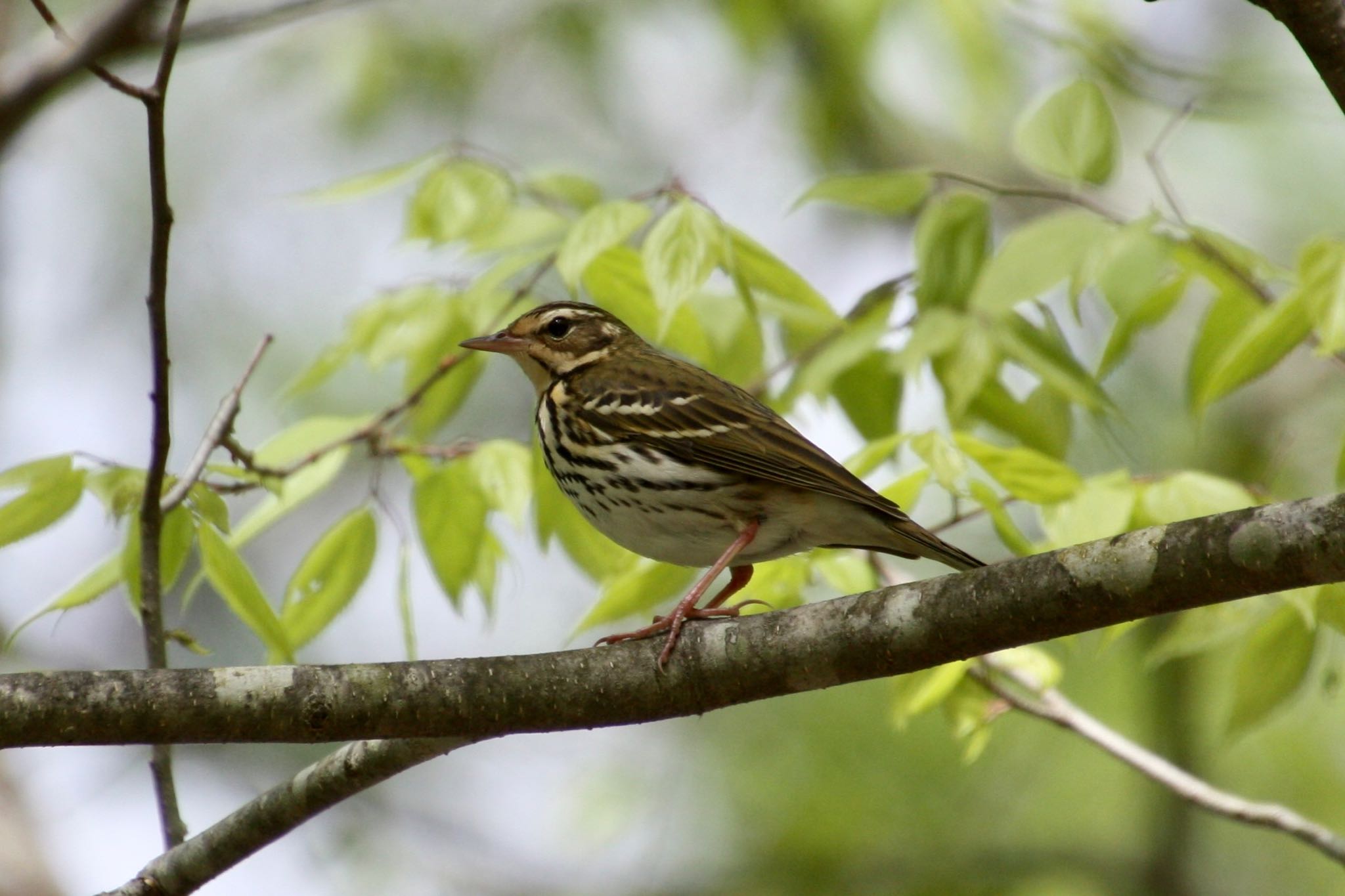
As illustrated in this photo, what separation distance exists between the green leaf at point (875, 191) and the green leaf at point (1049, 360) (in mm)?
627

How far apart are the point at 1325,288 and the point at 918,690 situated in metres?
1.95

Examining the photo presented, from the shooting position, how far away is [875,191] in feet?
17.3

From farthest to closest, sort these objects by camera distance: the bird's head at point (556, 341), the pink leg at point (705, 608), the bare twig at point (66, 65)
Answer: the bird's head at point (556, 341) < the pink leg at point (705, 608) < the bare twig at point (66, 65)

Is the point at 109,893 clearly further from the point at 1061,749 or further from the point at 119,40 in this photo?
the point at 1061,749

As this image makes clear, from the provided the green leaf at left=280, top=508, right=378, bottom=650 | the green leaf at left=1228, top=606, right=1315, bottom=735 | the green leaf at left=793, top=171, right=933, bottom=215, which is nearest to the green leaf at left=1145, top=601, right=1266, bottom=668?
the green leaf at left=1228, top=606, right=1315, bottom=735

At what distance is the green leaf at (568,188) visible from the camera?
5.88 m

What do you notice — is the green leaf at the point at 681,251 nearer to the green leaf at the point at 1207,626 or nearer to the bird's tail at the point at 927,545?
the bird's tail at the point at 927,545

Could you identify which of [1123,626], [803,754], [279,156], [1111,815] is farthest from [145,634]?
[279,156]

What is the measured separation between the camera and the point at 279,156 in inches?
577

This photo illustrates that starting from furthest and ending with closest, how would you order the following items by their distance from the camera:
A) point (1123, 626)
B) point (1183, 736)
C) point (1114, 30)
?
point (1114, 30), point (1183, 736), point (1123, 626)

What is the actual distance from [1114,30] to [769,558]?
232 inches

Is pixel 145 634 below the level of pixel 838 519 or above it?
above

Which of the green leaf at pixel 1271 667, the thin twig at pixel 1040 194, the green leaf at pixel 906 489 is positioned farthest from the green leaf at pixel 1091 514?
the thin twig at pixel 1040 194

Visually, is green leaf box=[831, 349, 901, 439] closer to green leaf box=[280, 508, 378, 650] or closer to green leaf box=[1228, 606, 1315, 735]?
green leaf box=[1228, 606, 1315, 735]
